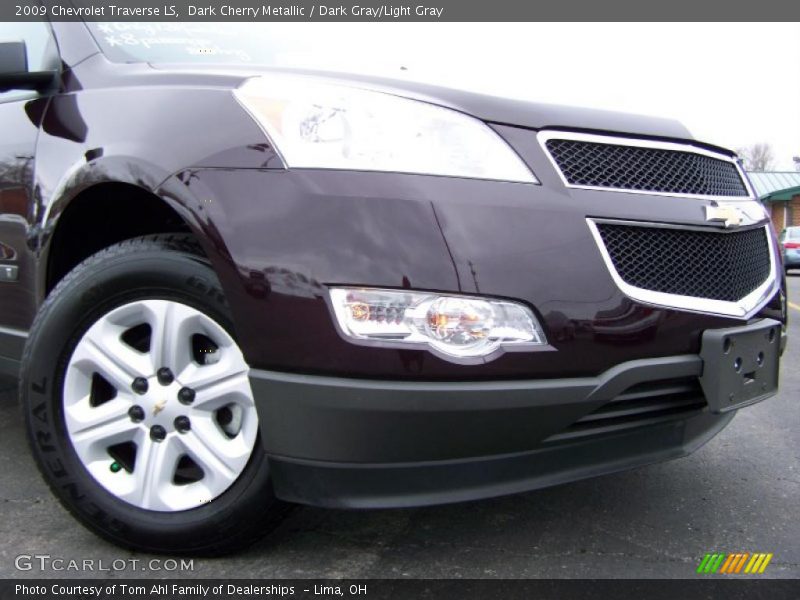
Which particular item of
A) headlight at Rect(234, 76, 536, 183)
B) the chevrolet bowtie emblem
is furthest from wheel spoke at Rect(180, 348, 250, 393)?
the chevrolet bowtie emblem

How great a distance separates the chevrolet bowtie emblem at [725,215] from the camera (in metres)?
1.99

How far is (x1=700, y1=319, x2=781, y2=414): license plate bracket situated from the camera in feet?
6.10

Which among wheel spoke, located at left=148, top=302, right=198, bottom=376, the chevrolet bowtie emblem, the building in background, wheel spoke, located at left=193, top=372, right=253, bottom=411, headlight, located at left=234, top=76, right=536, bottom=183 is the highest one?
headlight, located at left=234, top=76, right=536, bottom=183

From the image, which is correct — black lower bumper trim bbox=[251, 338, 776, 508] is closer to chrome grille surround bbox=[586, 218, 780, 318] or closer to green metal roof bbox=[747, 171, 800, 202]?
chrome grille surround bbox=[586, 218, 780, 318]

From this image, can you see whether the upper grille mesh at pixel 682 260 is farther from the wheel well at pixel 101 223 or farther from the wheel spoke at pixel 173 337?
the wheel well at pixel 101 223

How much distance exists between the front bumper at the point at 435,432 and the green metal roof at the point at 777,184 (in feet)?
102

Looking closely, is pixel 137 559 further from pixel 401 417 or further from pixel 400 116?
pixel 400 116

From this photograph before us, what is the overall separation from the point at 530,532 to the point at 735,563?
58 cm

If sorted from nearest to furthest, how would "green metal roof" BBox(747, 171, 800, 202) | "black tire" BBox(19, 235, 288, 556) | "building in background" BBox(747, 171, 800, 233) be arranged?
1. "black tire" BBox(19, 235, 288, 556)
2. "green metal roof" BBox(747, 171, 800, 202)
3. "building in background" BBox(747, 171, 800, 233)

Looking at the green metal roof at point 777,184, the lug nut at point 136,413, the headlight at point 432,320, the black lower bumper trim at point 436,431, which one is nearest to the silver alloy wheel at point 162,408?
the lug nut at point 136,413

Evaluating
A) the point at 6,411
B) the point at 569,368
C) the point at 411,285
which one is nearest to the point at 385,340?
the point at 411,285

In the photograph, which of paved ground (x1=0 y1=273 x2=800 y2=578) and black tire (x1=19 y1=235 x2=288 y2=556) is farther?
paved ground (x1=0 y1=273 x2=800 y2=578)

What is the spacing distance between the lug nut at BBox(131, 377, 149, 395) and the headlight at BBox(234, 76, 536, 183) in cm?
72

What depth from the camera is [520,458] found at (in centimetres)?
177
